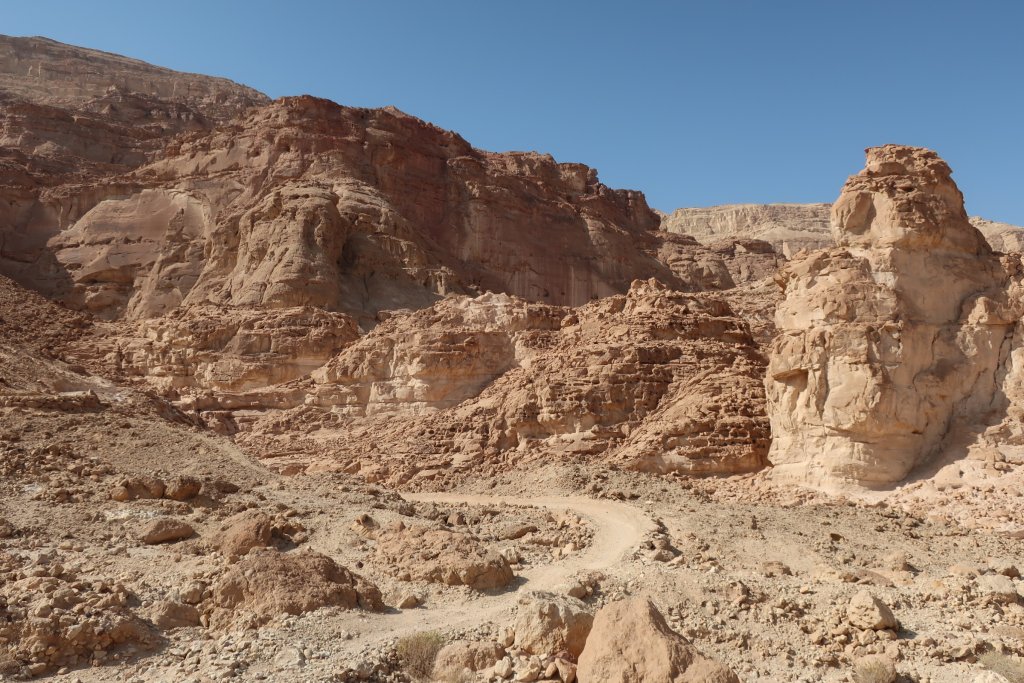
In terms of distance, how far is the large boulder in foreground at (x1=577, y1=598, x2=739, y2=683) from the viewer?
769 cm

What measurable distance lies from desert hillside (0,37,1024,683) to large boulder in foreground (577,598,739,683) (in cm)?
3

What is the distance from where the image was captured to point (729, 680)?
7656 mm

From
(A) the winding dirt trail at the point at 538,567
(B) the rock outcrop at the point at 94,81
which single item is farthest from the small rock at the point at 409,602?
(B) the rock outcrop at the point at 94,81

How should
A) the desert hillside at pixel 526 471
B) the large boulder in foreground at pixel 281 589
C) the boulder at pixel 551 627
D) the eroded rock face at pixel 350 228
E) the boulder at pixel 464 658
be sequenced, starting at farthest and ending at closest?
the eroded rock face at pixel 350 228 < the large boulder in foreground at pixel 281 589 < the desert hillside at pixel 526 471 < the boulder at pixel 551 627 < the boulder at pixel 464 658

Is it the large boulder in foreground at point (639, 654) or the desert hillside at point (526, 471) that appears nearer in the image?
the large boulder in foreground at point (639, 654)

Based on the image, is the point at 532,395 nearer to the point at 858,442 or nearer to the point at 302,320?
the point at 858,442

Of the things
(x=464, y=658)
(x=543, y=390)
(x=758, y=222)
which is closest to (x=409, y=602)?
(x=464, y=658)

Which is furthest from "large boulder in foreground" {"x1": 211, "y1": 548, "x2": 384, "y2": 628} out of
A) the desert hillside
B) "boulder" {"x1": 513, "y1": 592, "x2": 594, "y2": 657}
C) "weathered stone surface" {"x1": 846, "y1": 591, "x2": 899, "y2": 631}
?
"weathered stone surface" {"x1": 846, "y1": 591, "x2": 899, "y2": 631}

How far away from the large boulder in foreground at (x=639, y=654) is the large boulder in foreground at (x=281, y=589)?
365cm

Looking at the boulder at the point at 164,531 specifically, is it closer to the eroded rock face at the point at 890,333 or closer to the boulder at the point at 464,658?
the boulder at the point at 464,658

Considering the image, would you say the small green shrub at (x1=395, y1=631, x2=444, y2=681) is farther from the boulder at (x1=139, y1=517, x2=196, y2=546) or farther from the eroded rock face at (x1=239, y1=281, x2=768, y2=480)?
the eroded rock face at (x1=239, y1=281, x2=768, y2=480)

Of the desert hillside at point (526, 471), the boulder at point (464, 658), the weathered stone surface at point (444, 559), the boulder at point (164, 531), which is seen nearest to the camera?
the boulder at point (464, 658)

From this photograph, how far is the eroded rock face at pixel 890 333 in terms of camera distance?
17.8 metres

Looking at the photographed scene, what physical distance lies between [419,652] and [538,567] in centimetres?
434
